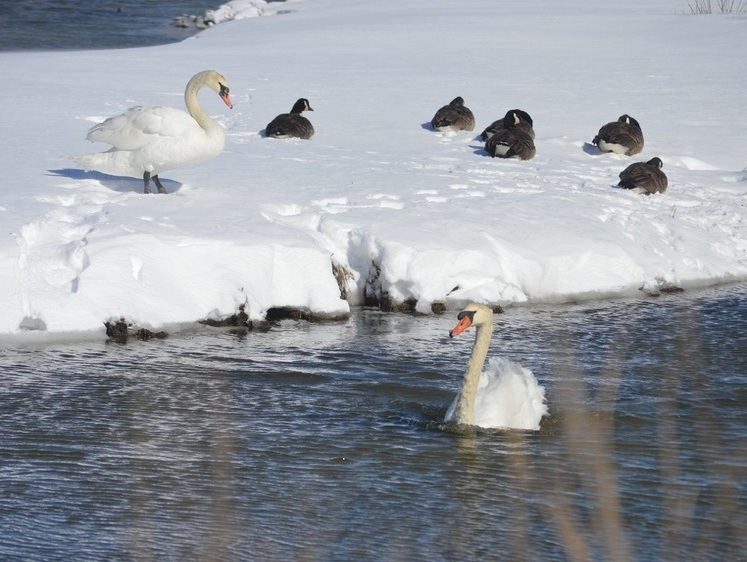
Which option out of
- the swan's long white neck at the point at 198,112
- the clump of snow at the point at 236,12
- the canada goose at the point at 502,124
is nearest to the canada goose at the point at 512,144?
the canada goose at the point at 502,124

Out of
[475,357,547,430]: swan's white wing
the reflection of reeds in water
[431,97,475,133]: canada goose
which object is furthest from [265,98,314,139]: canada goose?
[475,357,547,430]: swan's white wing

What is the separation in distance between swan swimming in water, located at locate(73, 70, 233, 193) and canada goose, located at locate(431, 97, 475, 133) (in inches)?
213

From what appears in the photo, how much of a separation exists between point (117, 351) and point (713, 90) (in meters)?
13.3

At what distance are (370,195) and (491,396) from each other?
4.70 m

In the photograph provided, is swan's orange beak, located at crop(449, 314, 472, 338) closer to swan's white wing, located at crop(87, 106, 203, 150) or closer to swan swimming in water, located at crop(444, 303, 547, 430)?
swan swimming in water, located at crop(444, 303, 547, 430)

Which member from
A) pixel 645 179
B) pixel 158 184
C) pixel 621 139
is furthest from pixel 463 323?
pixel 621 139

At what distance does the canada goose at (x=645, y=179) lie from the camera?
1296 cm

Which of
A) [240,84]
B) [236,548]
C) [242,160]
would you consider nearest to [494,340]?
[236,548]

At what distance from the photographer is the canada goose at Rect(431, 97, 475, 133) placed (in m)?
15.6

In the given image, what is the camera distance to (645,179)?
12961mm

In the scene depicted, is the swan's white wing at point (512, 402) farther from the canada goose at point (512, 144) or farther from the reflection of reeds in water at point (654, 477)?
the canada goose at point (512, 144)

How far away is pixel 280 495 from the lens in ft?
19.7

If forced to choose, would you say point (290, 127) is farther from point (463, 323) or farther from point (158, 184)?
point (463, 323)

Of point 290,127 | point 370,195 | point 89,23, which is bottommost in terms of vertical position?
point 370,195
